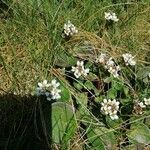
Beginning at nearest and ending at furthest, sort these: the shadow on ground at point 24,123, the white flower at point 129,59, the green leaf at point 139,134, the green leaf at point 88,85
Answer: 1. the shadow on ground at point 24,123
2. the green leaf at point 139,134
3. the green leaf at point 88,85
4. the white flower at point 129,59

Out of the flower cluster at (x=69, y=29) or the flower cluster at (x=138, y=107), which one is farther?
the flower cluster at (x=69, y=29)

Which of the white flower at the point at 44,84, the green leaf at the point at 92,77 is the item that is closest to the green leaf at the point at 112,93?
the green leaf at the point at 92,77

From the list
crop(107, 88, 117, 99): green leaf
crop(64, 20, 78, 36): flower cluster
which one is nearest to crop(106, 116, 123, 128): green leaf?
crop(107, 88, 117, 99): green leaf

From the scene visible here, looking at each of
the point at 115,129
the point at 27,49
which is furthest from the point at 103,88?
the point at 27,49

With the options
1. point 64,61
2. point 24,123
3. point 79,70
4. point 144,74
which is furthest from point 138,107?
point 24,123

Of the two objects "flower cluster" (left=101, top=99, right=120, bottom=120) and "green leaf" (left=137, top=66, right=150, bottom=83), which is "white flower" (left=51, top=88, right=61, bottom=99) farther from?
"green leaf" (left=137, top=66, right=150, bottom=83)

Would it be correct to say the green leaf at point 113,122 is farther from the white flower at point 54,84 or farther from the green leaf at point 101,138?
the white flower at point 54,84

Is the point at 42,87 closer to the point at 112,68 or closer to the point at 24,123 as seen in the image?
the point at 24,123
